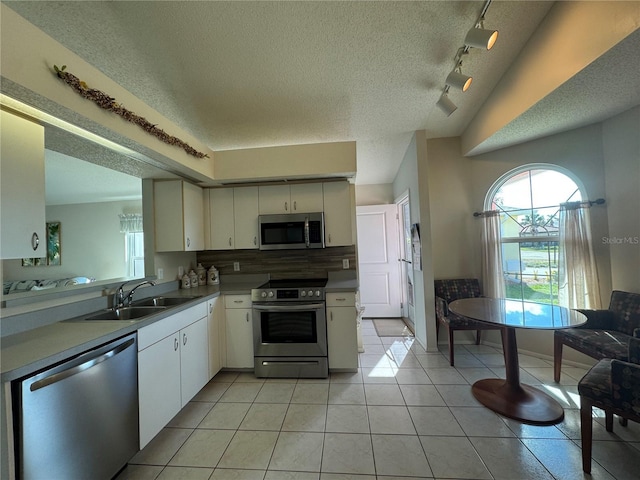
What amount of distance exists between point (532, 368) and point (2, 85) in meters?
4.25

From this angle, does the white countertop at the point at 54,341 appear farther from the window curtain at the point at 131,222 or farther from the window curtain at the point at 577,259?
the window curtain at the point at 577,259

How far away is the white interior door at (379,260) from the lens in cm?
436

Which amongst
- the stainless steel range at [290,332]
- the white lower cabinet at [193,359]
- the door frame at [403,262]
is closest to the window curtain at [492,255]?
the door frame at [403,262]

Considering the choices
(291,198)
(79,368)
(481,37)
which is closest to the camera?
(79,368)

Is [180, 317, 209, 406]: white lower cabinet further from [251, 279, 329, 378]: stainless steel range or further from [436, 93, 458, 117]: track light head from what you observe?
[436, 93, 458, 117]: track light head

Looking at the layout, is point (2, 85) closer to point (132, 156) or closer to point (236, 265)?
point (132, 156)

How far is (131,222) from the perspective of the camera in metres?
2.69

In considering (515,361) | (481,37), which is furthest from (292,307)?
(481,37)

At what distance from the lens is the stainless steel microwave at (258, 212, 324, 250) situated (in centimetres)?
284

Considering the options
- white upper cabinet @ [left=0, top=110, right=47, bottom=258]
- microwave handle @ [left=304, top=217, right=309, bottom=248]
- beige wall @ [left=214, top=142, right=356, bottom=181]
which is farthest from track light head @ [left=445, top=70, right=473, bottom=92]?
white upper cabinet @ [left=0, top=110, right=47, bottom=258]

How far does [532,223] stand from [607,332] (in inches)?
48.1

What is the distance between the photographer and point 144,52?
1.65 metres

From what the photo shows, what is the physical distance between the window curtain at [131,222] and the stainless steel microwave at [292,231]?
1257 mm

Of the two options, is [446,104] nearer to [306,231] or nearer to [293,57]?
[293,57]
